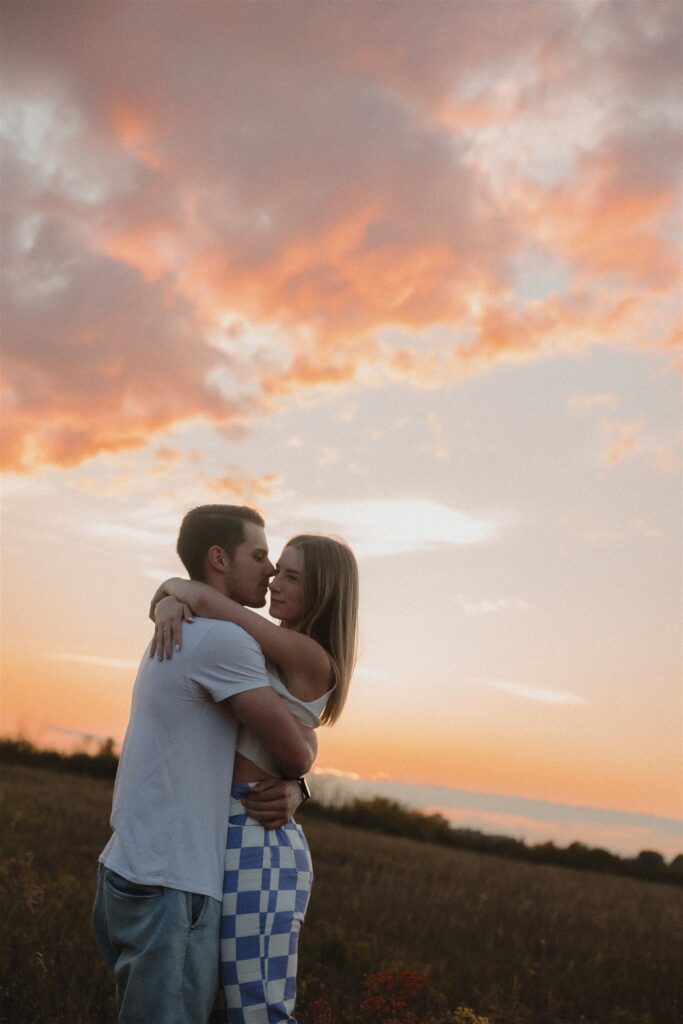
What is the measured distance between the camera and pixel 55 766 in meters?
21.9

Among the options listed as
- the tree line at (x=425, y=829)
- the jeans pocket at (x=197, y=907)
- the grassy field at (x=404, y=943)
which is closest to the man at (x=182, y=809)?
the jeans pocket at (x=197, y=907)

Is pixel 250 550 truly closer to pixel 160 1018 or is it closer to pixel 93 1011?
pixel 160 1018

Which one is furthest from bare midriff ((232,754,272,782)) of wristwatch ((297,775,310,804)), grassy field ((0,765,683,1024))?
grassy field ((0,765,683,1024))

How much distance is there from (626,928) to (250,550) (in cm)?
862

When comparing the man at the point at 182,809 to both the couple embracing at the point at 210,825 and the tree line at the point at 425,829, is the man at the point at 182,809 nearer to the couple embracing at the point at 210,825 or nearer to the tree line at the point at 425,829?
the couple embracing at the point at 210,825

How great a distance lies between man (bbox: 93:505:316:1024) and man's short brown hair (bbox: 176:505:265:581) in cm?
52

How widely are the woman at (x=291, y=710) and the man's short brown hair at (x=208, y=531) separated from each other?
160mm

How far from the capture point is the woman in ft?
10.4

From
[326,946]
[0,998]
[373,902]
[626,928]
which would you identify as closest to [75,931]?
[0,998]

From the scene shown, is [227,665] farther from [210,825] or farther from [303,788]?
[303,788]

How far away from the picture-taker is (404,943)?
8.00 meters

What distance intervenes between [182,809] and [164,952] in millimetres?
448

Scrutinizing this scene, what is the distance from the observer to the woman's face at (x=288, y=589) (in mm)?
3904

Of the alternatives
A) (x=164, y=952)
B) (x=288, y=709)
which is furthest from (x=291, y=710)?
(x=164, y=952)
